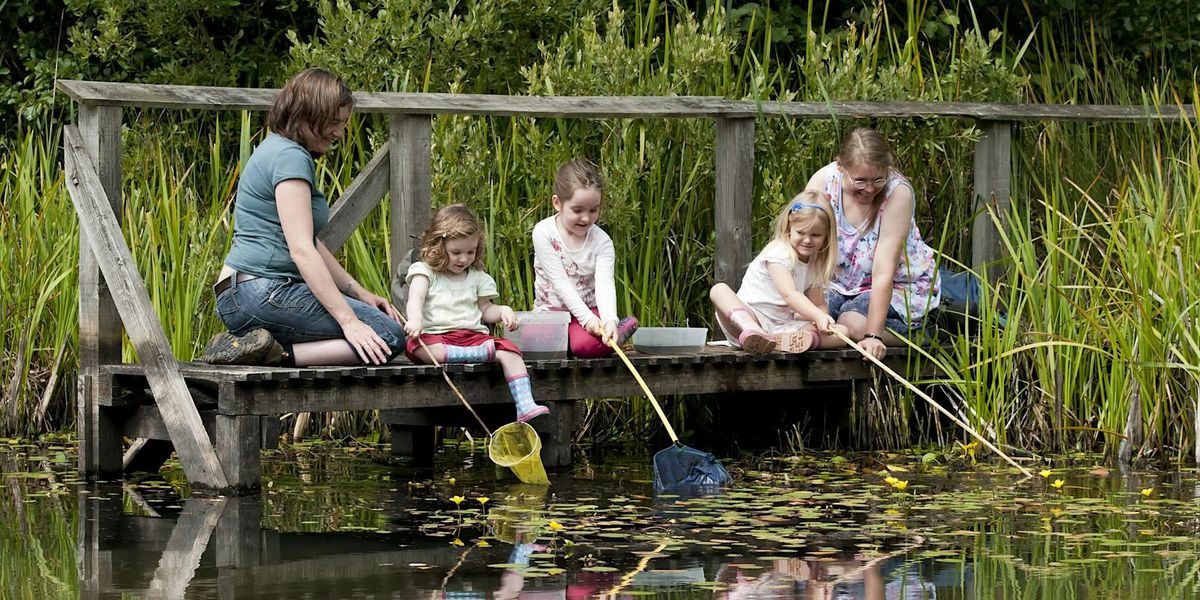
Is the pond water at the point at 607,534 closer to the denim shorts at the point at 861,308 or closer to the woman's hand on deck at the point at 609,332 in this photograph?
the woman's hand on deck at the point at 609,332

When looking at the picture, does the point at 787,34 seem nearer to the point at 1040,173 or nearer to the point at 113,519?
the point at 1040,173

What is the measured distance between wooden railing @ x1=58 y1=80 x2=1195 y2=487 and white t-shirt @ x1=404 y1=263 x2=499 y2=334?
30cm

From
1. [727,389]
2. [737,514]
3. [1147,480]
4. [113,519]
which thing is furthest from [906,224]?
[113,519]

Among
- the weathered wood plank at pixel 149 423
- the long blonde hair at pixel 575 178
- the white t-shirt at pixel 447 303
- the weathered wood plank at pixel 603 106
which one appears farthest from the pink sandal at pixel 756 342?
the weathered wood plank at pixel 149 423

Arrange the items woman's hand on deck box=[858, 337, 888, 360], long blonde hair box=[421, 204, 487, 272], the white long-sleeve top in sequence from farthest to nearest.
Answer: woman's hand on deck box=[858, 337, 888, 360]
the white long-sleeve top
long blonde hair box=[421, 204, 487, 272]

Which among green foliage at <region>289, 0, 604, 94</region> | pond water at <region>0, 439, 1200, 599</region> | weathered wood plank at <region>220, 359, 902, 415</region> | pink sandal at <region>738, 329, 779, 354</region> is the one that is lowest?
pond water at <region>0, 439, 1200, 599</region>

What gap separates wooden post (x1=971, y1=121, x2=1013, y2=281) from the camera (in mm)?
7320

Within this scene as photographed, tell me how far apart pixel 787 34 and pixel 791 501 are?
5145 millimetres

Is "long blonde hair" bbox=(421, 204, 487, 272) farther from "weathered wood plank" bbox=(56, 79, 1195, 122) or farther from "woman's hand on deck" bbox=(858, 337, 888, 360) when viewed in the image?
"woman's hand on deck" bbox=(858, 337, 888, 360)

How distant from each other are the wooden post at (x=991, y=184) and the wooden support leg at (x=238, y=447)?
10.6ft

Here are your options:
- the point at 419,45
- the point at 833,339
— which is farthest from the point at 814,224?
the point at 419,45

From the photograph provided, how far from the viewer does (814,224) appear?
6621mm

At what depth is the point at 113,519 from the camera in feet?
16.5

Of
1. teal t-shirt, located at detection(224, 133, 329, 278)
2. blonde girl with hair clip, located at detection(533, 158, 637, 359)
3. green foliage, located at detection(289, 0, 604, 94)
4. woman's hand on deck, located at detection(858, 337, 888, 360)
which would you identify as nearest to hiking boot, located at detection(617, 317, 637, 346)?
blonde girl with hair clip, located at detection(533, 158, 637, 359)
